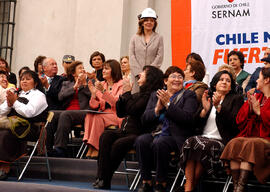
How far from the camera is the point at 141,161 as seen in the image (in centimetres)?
650

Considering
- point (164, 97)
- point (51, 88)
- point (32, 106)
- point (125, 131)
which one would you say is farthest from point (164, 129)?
point (51, 88)

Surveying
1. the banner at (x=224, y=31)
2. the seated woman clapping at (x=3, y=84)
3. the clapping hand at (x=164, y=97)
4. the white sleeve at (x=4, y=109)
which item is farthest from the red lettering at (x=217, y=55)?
the seated woman clapping at (x=3, y=84)

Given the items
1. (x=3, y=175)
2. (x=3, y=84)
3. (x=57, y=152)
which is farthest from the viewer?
(x=3, y=84)

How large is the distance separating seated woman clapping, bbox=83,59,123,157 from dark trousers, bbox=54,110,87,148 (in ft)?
1.04

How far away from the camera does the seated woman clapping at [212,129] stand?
5996mm

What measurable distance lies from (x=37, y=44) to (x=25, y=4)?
95 centimetres

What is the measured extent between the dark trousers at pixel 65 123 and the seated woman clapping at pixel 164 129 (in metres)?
1.86

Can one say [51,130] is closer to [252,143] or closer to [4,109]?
[4,109]

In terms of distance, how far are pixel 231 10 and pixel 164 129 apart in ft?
9.24

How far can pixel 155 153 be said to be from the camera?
635cm

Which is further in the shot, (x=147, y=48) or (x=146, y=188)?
(x=147, y=48)

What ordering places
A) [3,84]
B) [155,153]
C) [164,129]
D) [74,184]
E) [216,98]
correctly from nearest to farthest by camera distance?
[216,98]
[155,153]
[164,129]
[74,184]
[3,84]

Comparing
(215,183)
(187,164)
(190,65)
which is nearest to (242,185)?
(187,164)

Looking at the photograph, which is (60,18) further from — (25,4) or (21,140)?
(21,140)
